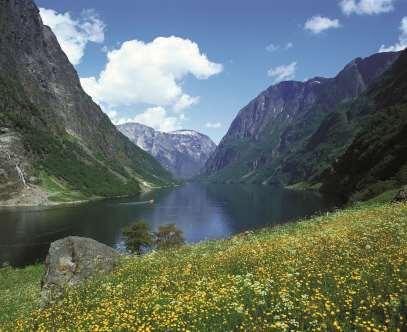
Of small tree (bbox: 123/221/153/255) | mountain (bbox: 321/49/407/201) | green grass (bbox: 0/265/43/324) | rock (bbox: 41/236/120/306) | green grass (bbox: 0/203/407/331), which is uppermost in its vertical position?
mountain (bbox: 321/49/407/201)

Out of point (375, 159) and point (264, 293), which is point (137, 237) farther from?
point (375, 159)

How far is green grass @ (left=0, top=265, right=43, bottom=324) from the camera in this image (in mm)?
17953

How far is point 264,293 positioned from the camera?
10.8m

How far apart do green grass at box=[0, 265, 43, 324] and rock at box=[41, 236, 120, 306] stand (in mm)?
1103

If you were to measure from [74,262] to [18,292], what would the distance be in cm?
744

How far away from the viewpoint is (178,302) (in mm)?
11344

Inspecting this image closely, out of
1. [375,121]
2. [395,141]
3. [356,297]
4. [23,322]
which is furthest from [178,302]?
[375,121]

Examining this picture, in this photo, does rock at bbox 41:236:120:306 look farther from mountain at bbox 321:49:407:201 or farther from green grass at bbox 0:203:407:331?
mountain at bbox 321:49:407:201

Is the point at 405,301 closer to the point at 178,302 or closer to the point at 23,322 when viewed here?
the point at 178,302

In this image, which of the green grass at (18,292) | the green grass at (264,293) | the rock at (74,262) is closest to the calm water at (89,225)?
the green grass at (18,292)

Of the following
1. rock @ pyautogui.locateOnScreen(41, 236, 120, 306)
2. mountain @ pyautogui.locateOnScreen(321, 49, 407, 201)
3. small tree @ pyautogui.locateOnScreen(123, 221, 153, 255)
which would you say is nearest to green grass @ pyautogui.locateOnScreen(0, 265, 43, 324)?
rock @ pyautogui.locateOnScreen(41, 236, 120, 306)

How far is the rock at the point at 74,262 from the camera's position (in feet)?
65.1

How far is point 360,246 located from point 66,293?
11.1m

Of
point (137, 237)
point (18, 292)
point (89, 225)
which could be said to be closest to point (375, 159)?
point (137, 237)
